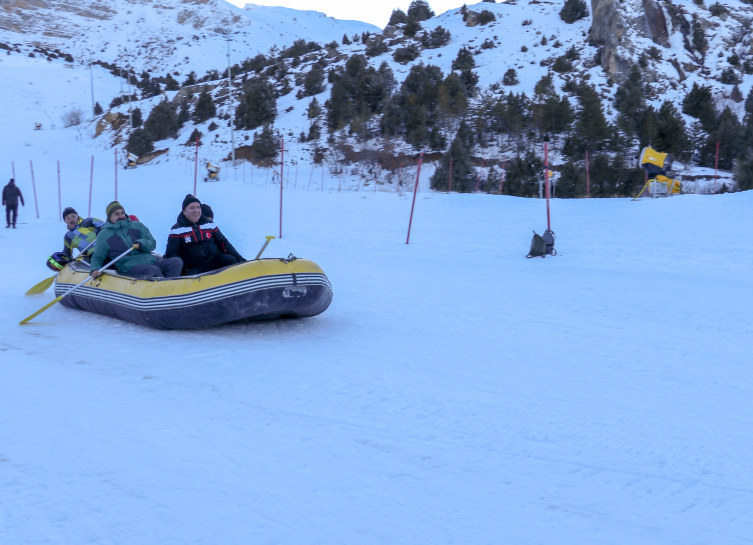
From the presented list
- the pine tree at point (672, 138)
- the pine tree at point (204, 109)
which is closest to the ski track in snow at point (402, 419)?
the pine tree at point (672, 138)

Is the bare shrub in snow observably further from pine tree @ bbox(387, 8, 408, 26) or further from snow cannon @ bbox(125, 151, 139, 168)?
pine tree @ bbox(387, 8, 408, 26)

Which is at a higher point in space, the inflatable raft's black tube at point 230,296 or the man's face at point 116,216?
the man's face at point 116,216

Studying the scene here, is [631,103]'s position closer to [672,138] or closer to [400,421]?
[672,138]

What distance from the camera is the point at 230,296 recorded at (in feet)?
16.9

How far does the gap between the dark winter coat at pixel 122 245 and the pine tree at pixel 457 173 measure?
1596 cm

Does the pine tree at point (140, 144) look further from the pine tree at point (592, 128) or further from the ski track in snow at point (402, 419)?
the ski track in snow at point (402, 419)

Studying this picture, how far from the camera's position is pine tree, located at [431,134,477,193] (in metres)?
21.5

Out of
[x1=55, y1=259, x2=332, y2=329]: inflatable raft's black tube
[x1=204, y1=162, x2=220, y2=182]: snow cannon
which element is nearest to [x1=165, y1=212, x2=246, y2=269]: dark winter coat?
[x1=55, y1=259, x2=332, y2=329]: inflatable raft's black tube

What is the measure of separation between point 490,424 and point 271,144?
1092 inches

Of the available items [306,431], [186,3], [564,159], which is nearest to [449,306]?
[306,431]

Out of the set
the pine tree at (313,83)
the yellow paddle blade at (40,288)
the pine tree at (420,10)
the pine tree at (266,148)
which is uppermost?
the pine tree at (420,10)

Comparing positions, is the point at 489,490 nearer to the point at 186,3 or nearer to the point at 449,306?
the point at 449,306

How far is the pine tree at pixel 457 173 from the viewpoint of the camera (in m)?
21.5

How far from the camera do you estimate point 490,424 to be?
11.1ft
